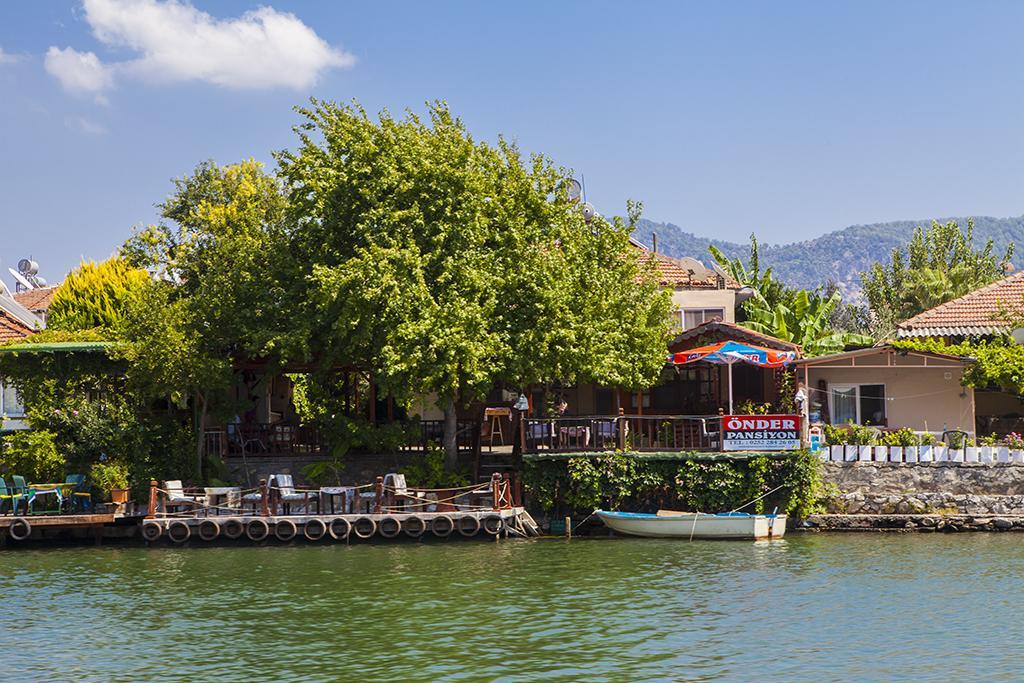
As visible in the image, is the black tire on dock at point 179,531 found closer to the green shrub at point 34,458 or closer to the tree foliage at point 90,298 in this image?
the green shrub at point 34,458

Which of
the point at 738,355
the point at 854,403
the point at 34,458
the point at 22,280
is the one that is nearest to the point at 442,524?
the point at 738,355

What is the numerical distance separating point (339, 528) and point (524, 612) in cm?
1146

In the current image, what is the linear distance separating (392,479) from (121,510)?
8.17 meters

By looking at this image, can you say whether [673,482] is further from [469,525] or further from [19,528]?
[19,528]

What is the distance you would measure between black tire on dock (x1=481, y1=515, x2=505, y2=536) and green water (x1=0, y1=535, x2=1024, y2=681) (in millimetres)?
716

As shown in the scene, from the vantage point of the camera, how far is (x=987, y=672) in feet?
68.3

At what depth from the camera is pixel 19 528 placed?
36531 mm

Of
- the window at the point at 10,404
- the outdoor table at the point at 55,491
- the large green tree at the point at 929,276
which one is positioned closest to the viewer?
the outdoor table at the point at 55,491

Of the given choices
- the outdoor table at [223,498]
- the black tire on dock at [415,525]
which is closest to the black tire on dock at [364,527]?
the black tire on dock at [415,525]

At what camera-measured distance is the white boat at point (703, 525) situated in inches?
1420

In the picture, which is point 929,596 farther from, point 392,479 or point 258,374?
point 258,374

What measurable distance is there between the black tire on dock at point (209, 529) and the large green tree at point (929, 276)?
133 feet

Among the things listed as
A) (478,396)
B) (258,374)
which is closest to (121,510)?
(258,374)

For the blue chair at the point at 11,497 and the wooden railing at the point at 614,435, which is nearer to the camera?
the blue chair at the point at 11,497
